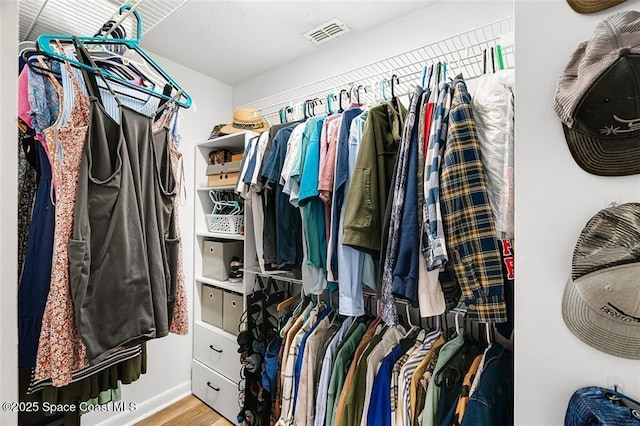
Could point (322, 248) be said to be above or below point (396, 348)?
above

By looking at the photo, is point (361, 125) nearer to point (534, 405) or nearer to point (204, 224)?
point (534, 405)

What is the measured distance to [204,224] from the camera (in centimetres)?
223

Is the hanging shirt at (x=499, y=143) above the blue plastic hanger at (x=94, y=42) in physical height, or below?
below

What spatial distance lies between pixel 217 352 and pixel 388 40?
225 centimetres

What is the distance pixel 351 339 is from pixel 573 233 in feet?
3.30

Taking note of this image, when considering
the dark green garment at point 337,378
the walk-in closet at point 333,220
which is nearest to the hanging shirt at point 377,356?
the walk-in closet at point 333,220

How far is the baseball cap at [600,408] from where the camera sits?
0.50 meters

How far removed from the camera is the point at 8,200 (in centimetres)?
44

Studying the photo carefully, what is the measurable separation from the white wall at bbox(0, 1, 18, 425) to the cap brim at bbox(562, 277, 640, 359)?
0.97 meters

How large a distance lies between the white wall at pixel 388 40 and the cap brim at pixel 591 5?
1.00m

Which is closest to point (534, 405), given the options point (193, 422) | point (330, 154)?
point (330, 154)

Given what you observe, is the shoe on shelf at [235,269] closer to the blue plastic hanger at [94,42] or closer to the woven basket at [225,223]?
the woven basket at [225,223]

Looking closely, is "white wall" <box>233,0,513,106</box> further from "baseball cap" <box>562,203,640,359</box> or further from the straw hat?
"baseball cap" <box>562,203,640,359</box>

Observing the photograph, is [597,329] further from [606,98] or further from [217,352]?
[217,352]
